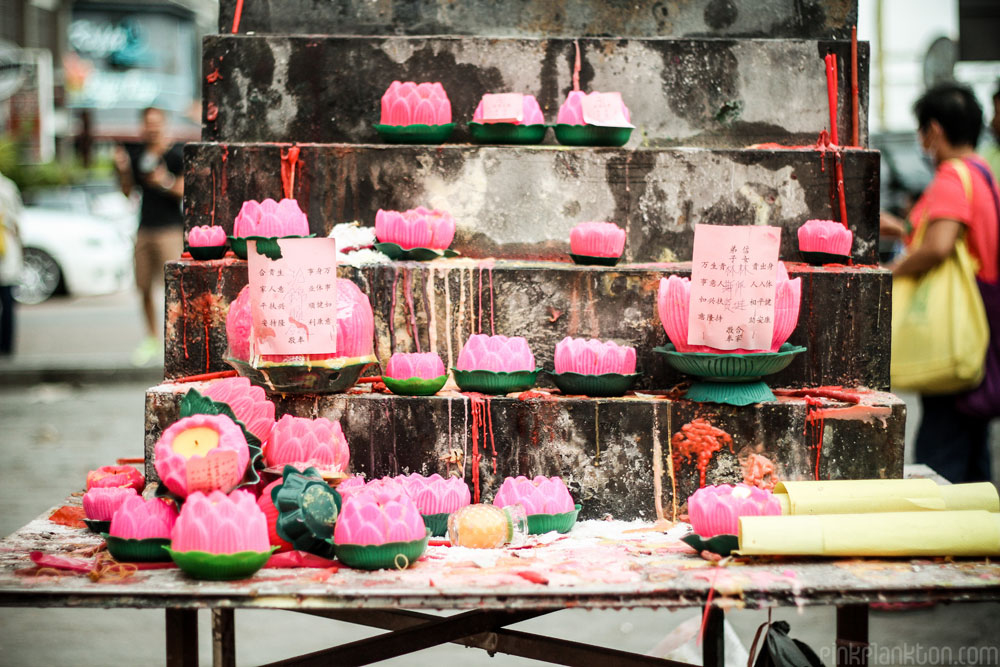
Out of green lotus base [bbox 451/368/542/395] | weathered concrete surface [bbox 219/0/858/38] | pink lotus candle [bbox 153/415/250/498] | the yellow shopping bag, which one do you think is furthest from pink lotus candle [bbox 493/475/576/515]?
the yellow shopping bag

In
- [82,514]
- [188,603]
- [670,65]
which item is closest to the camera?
[188,603]

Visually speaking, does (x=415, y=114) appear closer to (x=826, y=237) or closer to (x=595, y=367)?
(x=595, y=367)

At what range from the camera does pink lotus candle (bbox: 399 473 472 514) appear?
8.29 ft

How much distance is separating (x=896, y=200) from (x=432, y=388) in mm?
11744

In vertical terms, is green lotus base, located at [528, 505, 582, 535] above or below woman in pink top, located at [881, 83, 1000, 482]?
below

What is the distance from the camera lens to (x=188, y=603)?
2035 millimetres

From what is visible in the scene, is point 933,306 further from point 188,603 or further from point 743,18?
point 188,603

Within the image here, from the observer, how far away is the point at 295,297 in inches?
102

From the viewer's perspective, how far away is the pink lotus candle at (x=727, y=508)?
7.62 ft

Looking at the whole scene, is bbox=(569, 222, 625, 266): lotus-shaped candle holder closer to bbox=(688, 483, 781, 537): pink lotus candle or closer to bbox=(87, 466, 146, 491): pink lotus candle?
bbox=(688, 483, 781, 537): pink lotus candle

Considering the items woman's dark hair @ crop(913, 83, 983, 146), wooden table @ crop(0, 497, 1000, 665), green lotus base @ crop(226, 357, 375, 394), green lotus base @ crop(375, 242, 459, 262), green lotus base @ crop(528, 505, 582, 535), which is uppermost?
woman's dark hair @ crop(913, 83, 983, 146)

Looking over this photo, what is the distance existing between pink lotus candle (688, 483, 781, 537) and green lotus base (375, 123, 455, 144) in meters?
1.41

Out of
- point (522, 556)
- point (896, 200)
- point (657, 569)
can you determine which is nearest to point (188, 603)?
point (522, 556)

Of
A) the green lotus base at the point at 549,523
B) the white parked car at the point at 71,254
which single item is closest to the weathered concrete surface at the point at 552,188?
the green lotus base at the point at 549,523
